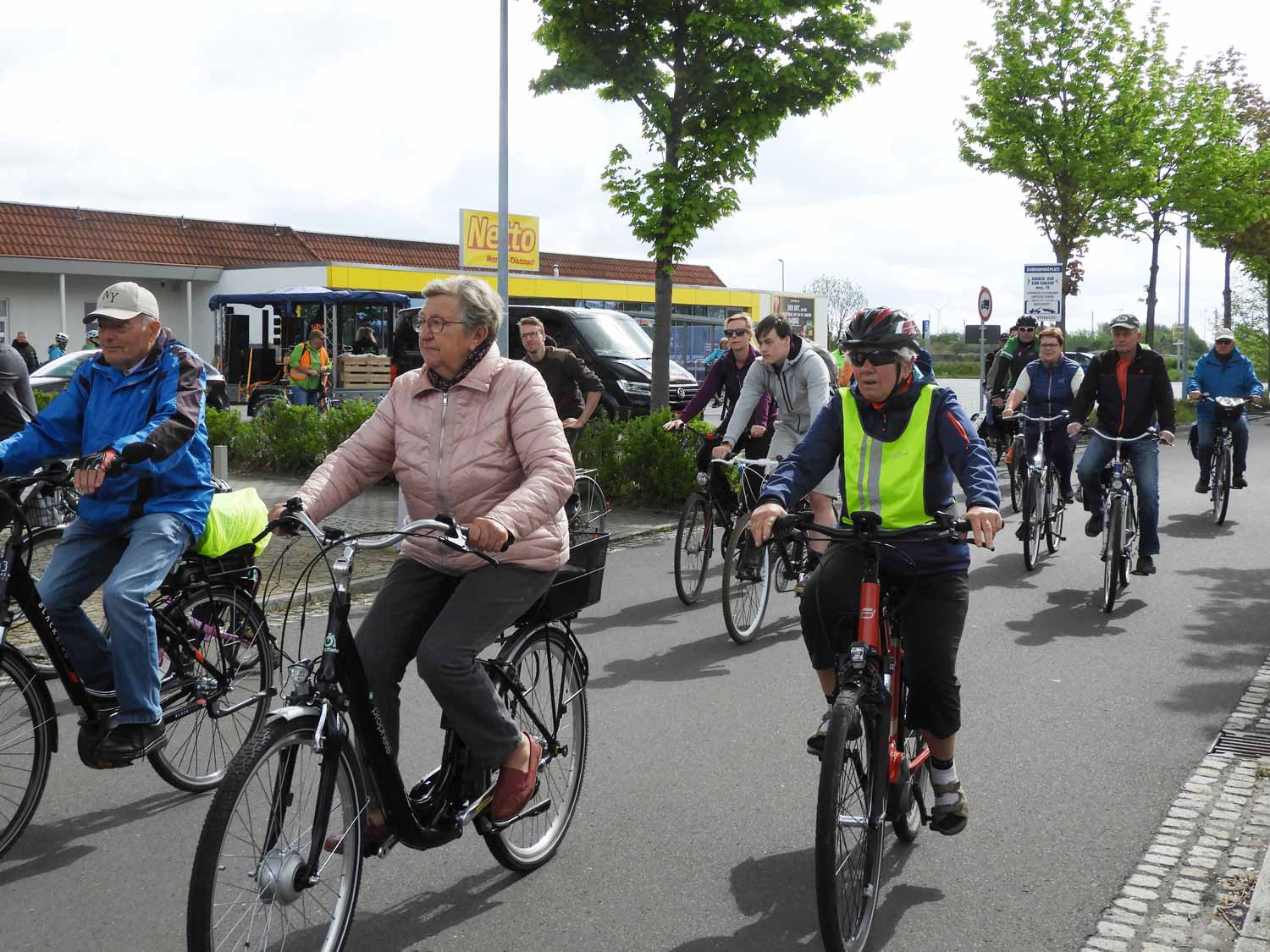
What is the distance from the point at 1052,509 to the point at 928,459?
7.09 m

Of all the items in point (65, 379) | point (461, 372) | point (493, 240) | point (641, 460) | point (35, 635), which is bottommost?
point (35, 635)

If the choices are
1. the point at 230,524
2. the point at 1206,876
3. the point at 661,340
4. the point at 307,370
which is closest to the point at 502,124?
→ the point at 661,340

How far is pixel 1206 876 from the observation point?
165 inches

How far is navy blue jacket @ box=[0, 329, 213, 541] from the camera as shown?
462cm

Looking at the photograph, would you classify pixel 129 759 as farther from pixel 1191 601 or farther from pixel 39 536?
pixel 1191 601

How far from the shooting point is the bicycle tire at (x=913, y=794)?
160 inches

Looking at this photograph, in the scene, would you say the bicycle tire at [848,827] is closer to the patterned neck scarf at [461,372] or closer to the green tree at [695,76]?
the patterned neck scarf at [461,372]

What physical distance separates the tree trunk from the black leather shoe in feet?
42.1

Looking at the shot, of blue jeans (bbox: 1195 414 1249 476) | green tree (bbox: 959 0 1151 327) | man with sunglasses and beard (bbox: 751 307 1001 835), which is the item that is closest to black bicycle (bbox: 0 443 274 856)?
man with sunglasses and beard (bbox: 751 307 1001 835)

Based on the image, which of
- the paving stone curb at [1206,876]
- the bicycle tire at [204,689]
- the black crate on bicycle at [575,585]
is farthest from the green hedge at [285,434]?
the paving stone curb at [1206,876]

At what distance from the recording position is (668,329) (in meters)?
17.2

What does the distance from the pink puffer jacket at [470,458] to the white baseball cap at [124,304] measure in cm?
120

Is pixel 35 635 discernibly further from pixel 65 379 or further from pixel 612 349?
pixel 612 349

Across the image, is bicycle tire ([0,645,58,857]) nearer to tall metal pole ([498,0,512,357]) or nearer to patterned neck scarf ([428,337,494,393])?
patterned neck scarf ([428,337,494,393])
